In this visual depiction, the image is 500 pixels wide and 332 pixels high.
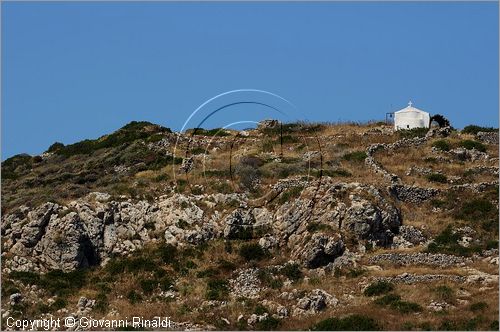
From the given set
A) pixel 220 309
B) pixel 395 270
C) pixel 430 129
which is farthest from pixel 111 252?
pixel 430 129

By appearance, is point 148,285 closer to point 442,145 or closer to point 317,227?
point 317,227

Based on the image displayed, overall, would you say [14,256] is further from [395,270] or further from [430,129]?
[430,129]

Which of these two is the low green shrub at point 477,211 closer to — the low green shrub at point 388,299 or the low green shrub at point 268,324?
the low green shrub at point 388,299

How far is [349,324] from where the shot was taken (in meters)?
61.1

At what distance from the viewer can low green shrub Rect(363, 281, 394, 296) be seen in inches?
2586

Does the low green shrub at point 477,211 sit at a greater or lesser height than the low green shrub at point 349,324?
greater

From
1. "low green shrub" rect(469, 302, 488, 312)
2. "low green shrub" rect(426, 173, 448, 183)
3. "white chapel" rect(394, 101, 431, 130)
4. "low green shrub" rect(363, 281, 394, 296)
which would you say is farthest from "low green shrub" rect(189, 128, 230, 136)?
"low green shrub" rect(469, 302, 488, 312)

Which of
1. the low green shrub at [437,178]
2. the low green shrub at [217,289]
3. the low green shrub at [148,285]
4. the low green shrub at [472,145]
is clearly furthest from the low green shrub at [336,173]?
the low green shrub at [148,285]

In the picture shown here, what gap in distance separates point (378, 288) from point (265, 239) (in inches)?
353

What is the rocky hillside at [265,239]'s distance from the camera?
6494 cm

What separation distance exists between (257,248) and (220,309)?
7126 millimetres

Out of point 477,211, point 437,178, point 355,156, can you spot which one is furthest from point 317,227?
point 355,156

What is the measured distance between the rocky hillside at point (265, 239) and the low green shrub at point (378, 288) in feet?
0.29

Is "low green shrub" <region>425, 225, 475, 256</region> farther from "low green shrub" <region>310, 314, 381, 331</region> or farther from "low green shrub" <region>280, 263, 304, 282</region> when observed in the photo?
"low green shrub" <region>310, 314, 381, 331</region>
